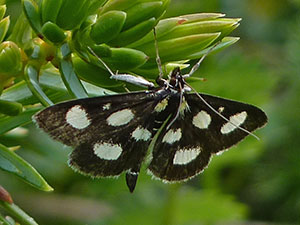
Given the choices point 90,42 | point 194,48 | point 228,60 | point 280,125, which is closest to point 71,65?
point 90,42

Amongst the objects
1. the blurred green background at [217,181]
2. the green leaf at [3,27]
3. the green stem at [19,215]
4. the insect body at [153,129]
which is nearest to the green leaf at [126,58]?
the insect body at [153,129]

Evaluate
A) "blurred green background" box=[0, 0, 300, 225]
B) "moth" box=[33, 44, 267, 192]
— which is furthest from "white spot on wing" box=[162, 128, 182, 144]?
"blurred green background" box=[0, 0, 300, 225]

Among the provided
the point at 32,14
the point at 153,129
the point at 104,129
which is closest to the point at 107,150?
the point at 104,129

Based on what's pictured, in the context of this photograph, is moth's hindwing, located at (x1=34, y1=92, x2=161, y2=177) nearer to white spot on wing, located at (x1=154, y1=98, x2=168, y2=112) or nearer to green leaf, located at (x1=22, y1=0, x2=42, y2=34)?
white spot on wing, located at (x1=154, y1=98, x2=168, y2=112)

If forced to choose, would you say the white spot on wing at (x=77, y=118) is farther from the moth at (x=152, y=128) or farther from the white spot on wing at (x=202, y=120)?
the white spot on wing at (x=202, y=120)

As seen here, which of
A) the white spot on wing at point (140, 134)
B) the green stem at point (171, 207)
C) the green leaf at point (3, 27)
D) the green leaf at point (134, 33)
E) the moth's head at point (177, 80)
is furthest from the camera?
the green stem at point (171, 207)

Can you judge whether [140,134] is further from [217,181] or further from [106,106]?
[217,181]
